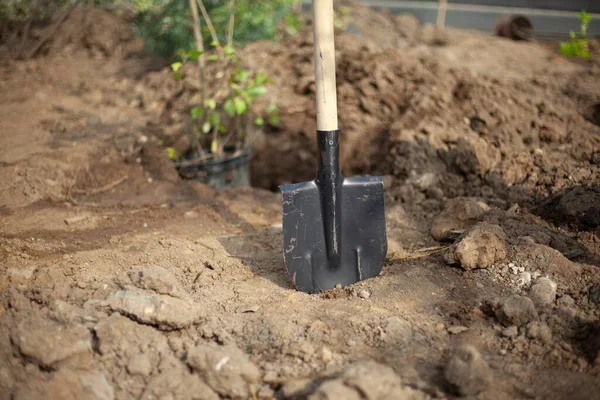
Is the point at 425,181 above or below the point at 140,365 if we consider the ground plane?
above

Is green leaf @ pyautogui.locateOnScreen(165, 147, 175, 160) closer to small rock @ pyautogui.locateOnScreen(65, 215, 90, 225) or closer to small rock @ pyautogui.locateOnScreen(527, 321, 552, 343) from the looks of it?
small rock @ pyautogui.locateOnScreen(65, 215, 90, 225)

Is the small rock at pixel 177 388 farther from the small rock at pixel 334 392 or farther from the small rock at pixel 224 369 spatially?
the small rock at pixel 334 392

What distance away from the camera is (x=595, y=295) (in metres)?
1.92

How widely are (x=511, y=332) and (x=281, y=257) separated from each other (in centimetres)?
122

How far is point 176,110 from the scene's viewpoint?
4.38m

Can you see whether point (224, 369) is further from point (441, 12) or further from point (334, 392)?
point (441, 12)

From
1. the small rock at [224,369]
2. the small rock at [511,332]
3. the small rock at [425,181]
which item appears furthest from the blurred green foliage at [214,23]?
the small rock at [511,332]

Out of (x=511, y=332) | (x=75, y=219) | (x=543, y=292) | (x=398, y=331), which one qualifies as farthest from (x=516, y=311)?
(x=75, y=219)

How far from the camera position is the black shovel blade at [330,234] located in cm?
225

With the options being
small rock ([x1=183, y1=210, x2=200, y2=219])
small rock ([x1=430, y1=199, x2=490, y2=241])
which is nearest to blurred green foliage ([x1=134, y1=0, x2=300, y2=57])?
small rock ([x1=183, y1=210, x2=200, y2=219])

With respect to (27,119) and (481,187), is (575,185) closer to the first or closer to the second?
(481,187)

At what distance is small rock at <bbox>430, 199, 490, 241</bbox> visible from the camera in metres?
2.54

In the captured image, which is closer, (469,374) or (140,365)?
(469,374)

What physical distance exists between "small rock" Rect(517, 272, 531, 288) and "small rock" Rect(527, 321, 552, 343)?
1.00 feet
